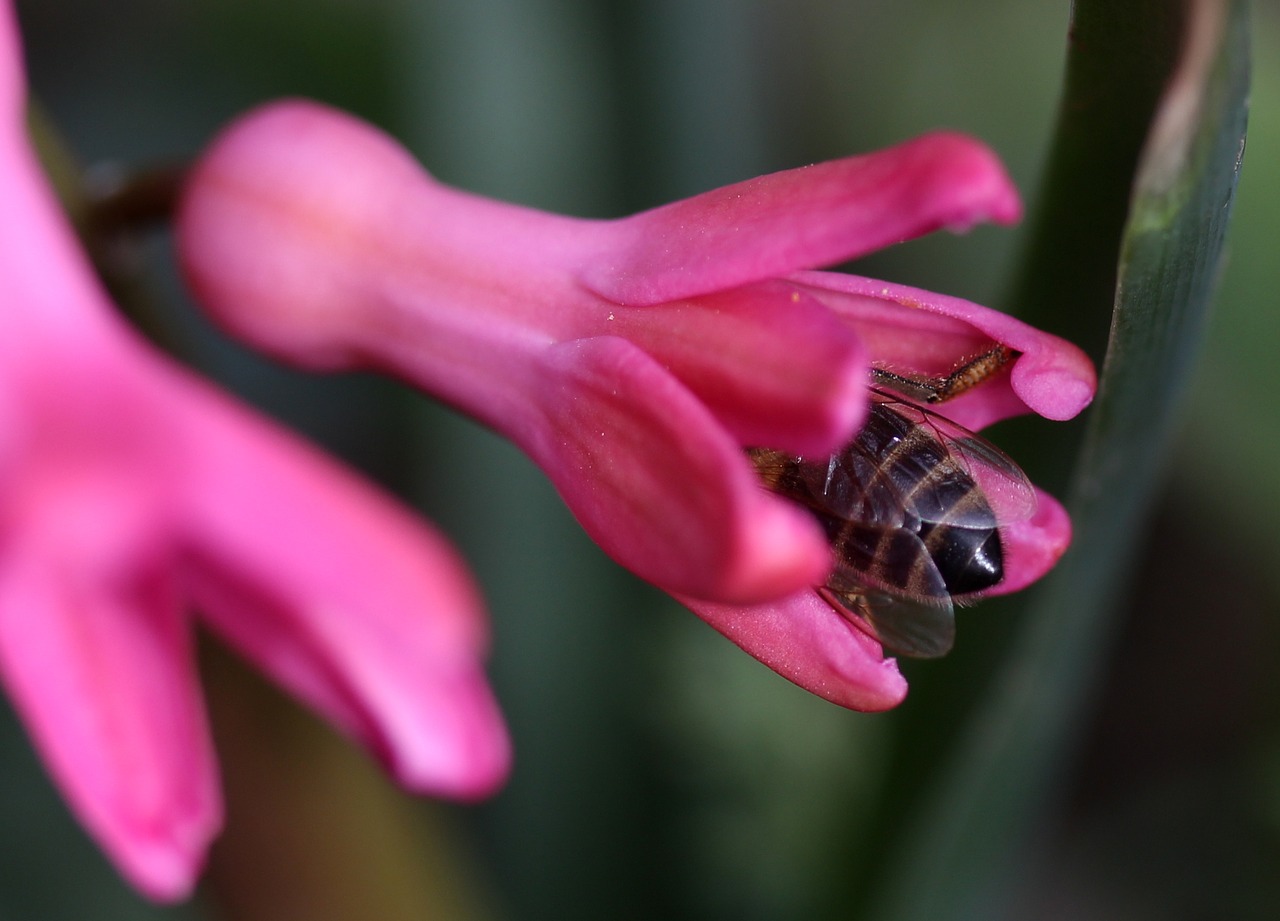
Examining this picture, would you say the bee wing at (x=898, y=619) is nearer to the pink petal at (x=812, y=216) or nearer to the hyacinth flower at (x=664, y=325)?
the hyacinth flower at (x=664, y=325)

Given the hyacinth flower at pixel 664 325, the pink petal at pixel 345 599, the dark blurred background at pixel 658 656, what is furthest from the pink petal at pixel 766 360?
the dark blurred background at pixel 658 656

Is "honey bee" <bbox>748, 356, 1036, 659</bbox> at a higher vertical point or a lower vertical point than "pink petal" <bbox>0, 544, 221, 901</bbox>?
higher

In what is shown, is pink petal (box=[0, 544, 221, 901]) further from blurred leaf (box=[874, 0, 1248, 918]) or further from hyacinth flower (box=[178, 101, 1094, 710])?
blurred leaf (box=[874, 0, 1248, 918])

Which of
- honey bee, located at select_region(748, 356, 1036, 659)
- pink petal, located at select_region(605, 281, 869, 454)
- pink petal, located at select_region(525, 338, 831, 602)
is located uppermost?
pink petal, located at select_region(605, 281, 869, 454)

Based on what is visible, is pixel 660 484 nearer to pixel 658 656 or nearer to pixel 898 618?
pixel 898 618

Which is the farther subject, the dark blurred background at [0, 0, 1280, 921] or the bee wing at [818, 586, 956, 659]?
the dark blurred background at [0, 0, 1280, 921]

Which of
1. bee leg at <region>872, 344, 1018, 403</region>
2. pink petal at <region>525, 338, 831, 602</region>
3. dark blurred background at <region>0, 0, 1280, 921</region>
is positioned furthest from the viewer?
dark blurred background at <region>0, 0, 1280, 921</region>

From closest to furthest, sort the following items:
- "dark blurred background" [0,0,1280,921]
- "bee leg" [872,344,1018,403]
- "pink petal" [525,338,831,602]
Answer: "pink petal" [525,338,831,602] < "bee leg" [872,344,1018,403] < "dark blurred background" [0,0,1280,921]

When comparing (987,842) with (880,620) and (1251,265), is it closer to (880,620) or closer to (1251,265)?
(880,620)

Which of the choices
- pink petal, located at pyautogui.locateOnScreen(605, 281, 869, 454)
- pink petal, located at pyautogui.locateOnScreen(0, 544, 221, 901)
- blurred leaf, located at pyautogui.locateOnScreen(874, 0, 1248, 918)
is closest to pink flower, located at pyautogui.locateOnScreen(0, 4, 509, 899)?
pink petal, located at pyautogui.locateOnScreen(0, 544, 221, 901)
